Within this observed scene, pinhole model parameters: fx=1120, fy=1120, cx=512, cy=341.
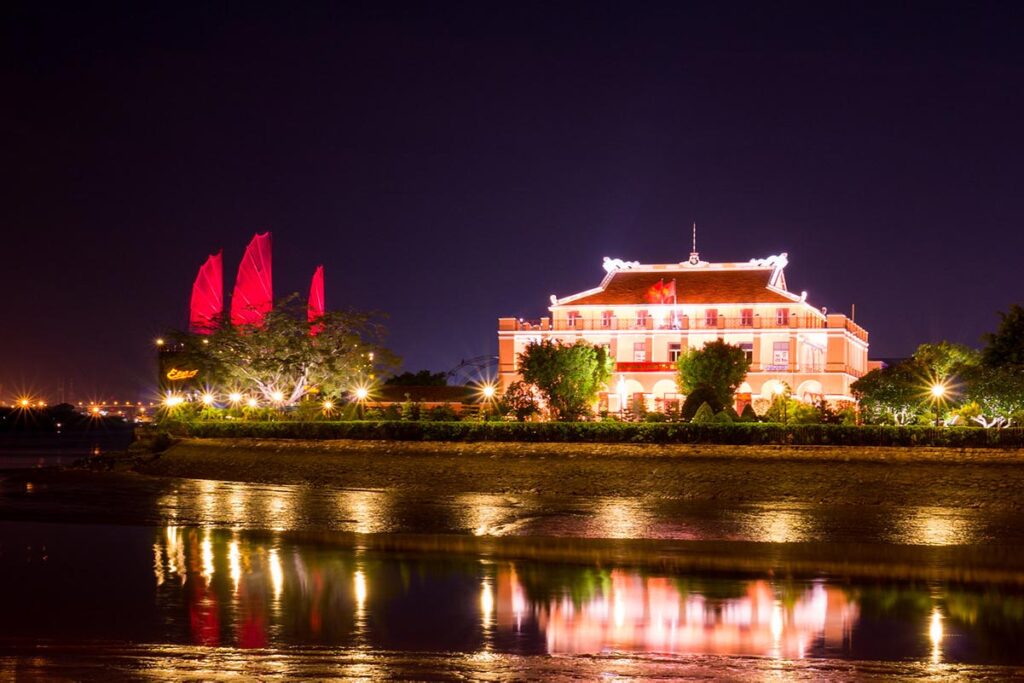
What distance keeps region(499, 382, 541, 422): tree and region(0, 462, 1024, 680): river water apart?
2320 cm

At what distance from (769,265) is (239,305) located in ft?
120

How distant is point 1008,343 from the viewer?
49.2m

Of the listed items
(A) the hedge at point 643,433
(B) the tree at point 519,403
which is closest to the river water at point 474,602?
(A) the hedge at point 643,433

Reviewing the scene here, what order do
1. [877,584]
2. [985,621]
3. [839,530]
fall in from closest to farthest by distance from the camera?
[985,621] < [877,584] < [839,530]

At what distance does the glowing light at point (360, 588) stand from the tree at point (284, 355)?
144ft

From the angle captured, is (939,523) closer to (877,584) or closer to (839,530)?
(839,530)

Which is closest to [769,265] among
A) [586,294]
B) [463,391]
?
[586,294]

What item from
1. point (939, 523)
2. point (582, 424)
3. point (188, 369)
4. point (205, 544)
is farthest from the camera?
point (188, 369)

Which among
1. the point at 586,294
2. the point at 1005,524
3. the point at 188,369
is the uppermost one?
the point at 586,294

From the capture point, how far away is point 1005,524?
1136 inches

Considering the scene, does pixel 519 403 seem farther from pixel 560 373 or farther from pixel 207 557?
pixel 207 557

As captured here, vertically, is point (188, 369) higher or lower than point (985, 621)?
higher

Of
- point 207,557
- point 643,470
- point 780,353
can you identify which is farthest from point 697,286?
point 207,557

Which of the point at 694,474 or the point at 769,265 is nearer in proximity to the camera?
the point at 694,474
